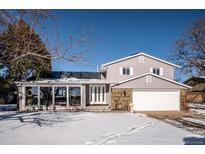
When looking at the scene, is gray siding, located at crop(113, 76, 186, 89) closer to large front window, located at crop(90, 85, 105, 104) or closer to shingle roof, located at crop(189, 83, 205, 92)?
large front window, located at crop(90, 85, 105, 104)

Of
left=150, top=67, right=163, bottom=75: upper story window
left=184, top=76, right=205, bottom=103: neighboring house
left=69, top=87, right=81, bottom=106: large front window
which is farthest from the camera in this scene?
left=184, top=76, right=205, bottom=103: neighboring house

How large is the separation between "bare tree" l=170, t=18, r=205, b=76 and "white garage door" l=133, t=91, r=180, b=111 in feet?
29.3

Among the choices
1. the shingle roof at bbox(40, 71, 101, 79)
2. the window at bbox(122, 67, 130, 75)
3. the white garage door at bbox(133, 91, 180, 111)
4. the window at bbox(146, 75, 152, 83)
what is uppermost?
the window at bbox(122, 67, 130, 75)

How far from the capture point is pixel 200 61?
2834 centimetres

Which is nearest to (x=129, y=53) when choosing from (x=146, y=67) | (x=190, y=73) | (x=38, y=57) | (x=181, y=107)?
(x=146, y=67)

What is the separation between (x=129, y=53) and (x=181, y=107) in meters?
6.71

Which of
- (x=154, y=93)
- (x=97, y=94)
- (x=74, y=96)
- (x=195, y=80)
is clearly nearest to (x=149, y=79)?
(x=154, y=93)

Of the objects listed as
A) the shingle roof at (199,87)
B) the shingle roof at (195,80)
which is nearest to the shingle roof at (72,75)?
the shingle roof at (195,80)

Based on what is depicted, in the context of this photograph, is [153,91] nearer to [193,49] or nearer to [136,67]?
[136,67]

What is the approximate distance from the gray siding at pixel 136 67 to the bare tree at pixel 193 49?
17.9ft

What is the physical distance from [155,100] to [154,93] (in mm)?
516

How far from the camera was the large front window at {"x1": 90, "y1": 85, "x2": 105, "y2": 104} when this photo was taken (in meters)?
20.3

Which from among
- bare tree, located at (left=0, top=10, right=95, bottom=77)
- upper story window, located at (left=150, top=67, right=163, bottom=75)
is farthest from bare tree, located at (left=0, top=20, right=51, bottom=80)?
upper story window, located at (left=150, top=67, right=163, bottom=75)

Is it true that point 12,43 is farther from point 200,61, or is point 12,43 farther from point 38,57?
point 200,61
